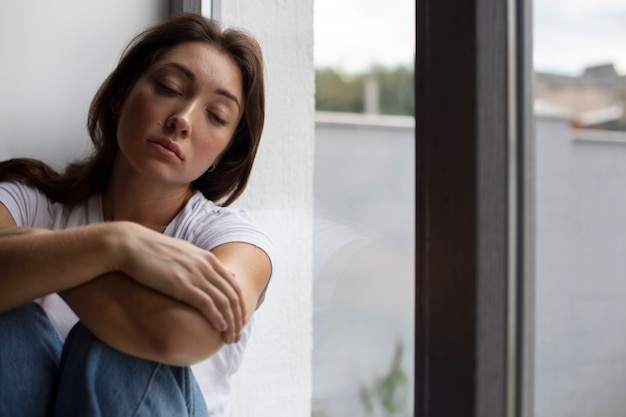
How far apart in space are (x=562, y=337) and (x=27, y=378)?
77cm

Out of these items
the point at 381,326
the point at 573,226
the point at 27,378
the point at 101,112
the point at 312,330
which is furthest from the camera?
the point at 312,330

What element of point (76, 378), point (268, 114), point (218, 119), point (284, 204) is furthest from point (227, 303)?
point (268, 114)

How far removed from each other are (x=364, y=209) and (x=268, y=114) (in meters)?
0.60

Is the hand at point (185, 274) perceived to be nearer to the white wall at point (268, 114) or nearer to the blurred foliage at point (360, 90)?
the blurred foliage at point (360, 90)

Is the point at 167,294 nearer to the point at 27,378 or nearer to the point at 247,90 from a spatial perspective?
the point at 27,378

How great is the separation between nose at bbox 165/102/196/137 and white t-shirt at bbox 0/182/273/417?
18 centimetres

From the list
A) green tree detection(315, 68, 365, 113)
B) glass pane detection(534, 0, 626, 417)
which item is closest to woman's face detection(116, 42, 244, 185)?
green tree detection(315, 68, 365, 113)

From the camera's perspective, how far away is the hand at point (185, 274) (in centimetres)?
111

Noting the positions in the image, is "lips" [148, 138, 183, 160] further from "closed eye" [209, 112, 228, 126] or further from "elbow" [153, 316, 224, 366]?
"elbow" [153, 316, 224, 366]

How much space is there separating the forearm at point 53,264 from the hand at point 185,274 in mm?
33

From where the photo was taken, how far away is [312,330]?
68.4 inches

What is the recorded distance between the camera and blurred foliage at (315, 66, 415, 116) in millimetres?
1229

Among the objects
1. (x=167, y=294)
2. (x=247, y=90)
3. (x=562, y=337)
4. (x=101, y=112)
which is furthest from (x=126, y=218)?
(x=562, y=337)

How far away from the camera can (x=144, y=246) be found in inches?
44.8
